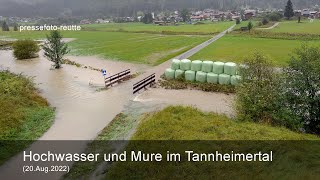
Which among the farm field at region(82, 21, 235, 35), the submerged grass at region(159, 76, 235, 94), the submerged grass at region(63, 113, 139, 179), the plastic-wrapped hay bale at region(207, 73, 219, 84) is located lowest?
the submerged grass at region(63, 113, 139, 179)

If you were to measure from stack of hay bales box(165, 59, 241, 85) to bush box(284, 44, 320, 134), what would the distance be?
8.24 m

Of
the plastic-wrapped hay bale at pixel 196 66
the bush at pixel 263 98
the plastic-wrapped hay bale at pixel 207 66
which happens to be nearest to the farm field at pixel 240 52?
the plastic-wrapped hay bale at pixel 207 66

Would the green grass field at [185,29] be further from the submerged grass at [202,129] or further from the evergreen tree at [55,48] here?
the submerged grass at [202,129]

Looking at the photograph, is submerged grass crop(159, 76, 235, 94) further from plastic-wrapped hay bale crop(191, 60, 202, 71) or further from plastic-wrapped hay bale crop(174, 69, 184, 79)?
plastic-wrapped hay bale crop(191, 60, 202, 71)

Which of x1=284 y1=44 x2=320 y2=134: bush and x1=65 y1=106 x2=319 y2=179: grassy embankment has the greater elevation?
x1=284 y1=44 x2=320 y2=134: bush

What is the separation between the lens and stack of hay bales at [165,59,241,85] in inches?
1126

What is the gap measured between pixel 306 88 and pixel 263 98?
2.48m

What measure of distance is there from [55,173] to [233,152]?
8184 millimetres

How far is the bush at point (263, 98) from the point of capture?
19141mm

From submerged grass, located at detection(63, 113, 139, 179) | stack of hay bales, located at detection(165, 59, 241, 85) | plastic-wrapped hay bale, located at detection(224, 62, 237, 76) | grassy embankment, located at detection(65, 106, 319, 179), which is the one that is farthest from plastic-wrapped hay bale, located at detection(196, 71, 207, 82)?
submerged grass, located at detection(63, 113, 139, 179)

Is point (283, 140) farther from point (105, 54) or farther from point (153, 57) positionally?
point (105, 54)

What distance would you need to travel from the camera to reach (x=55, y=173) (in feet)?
49.0

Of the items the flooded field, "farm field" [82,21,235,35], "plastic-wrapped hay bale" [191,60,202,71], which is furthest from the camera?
"farm field" [82,21,235,35]

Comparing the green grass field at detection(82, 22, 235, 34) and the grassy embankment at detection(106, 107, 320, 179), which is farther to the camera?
the green grass field at detection(82, 22, 235, 34)
